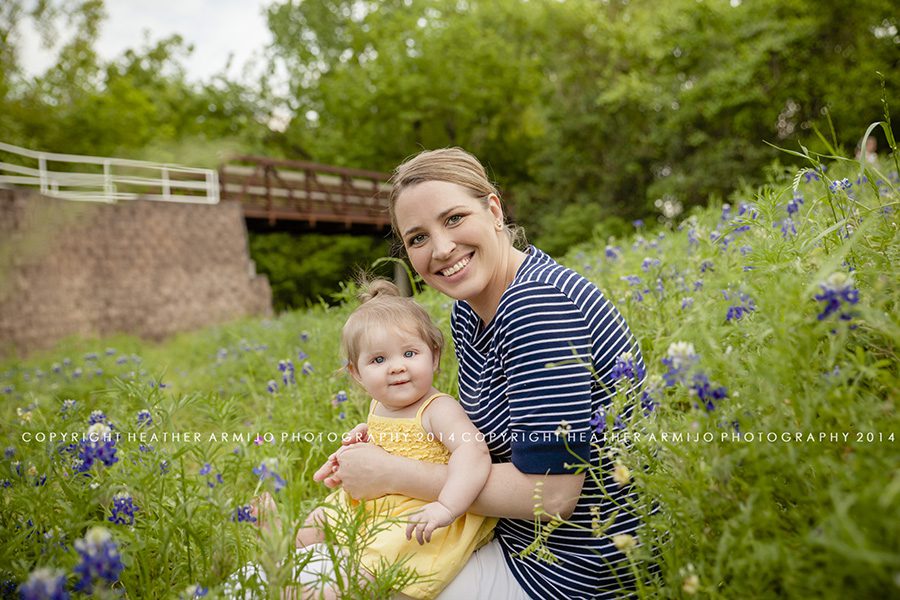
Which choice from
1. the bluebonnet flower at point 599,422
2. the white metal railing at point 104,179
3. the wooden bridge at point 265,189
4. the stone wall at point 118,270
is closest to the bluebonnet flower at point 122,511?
the bluebonnet flower at point 599,422

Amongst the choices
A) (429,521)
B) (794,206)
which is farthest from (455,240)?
(794,206)

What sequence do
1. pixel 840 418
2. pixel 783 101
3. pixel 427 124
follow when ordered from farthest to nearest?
pixel 427 124 → pixel 783 101 → pixel 840 418

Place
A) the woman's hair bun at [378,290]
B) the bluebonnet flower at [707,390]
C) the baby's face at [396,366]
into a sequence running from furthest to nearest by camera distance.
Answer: the woman's hair bun at [378,290], the baby's face at [396,366], the bluebonnet flower at [707,390]

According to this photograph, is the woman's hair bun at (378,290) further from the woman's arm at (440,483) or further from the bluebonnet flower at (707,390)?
the bluebonnet flower at (707,390)

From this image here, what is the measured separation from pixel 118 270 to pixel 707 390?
45.2ft

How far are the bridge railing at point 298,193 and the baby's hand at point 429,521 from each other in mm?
14074

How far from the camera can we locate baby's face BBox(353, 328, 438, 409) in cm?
199

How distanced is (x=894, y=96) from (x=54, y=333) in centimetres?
1704

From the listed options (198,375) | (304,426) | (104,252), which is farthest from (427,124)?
(304,426)

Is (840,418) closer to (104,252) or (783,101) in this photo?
(104,252)

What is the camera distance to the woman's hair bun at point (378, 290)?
92.1 inches

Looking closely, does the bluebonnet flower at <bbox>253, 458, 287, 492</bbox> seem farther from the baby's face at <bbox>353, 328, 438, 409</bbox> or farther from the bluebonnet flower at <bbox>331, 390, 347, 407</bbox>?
the bluebonnet flower at <bbox>331, 390, 347, 407</bbox>

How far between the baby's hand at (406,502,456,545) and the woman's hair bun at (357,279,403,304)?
3.08 feet

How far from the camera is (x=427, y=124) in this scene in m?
23.0
